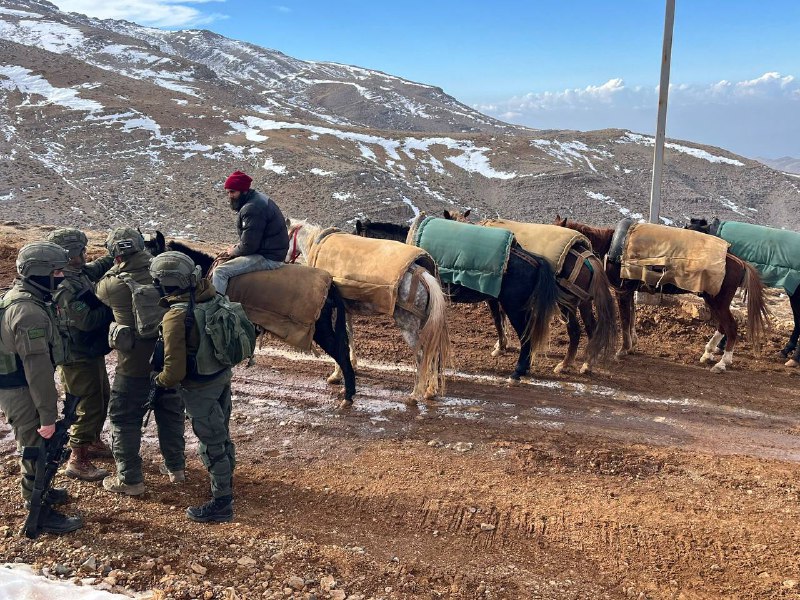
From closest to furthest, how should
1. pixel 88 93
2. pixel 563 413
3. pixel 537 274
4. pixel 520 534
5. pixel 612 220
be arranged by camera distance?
pixel 520 534, pixel 563 413, pixel 537 274, pixel 612 220, pixel 88 93

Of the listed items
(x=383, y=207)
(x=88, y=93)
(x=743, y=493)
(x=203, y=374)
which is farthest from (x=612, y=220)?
(x=88, y=93)

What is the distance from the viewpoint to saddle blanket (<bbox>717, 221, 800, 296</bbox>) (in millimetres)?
8383

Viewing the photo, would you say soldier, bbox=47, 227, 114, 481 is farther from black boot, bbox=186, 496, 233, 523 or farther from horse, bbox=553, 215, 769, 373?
horse, bbox=553, 215, 769, 373

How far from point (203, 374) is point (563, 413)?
168 inches

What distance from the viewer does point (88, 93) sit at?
41.9 meters

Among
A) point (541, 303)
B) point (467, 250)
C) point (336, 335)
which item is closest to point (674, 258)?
point (541, 303)

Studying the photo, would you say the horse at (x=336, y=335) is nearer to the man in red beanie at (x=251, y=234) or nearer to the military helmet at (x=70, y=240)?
the man in red beanie at (x=251, y=234)

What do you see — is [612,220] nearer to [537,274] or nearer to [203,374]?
[537,274]

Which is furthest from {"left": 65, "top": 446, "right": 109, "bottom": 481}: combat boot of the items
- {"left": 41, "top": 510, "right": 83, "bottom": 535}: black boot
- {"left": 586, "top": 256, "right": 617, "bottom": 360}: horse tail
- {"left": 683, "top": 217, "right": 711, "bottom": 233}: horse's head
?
{"left": 683, "top": 217, "right": 711, "bottom": 233}: horse's head

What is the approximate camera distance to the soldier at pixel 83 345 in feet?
15.3

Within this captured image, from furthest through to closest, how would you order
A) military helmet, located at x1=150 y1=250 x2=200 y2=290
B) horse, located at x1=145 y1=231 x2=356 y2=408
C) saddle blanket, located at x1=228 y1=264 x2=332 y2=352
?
horse, located at x1=145 y1=231 x2=356 y2=408, saddle blanket, located at x1=228 y1=264 x2=332 y2=352, military helmet, located at x1=150 y1=250 x2=200 y2=290

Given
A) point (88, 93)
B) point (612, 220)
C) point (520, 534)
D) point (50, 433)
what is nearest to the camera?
point (50, 433)

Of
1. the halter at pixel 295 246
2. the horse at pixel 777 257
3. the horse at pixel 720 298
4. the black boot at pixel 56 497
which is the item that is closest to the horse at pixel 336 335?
the halter at pixel 295 246

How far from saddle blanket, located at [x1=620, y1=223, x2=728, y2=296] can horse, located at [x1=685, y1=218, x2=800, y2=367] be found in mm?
780
